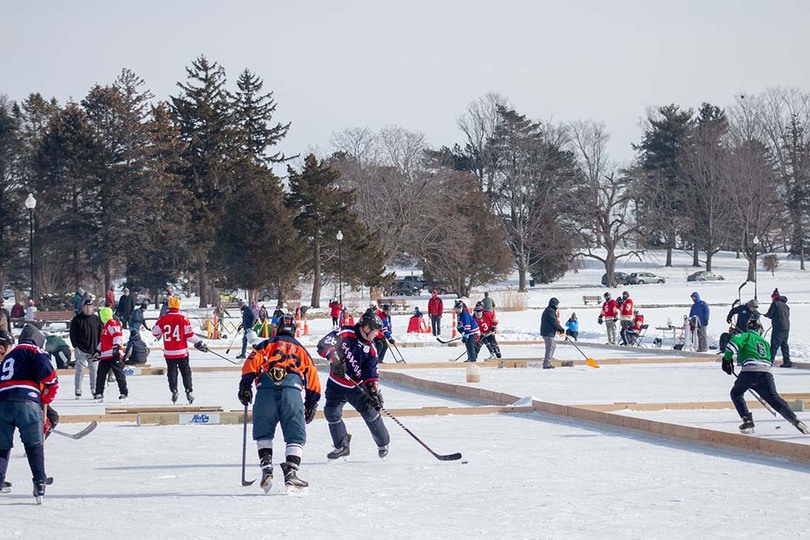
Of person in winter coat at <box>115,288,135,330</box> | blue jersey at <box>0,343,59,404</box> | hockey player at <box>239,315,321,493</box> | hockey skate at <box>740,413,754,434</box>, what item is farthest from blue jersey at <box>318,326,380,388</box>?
person in winter coat at <box>115,288,135,330</box>

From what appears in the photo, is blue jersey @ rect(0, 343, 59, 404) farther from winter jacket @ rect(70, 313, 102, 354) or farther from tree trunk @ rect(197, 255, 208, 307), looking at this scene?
tree trunk @ rect(197, 255, 208, 307)

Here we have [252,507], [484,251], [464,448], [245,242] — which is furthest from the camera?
[484,251]

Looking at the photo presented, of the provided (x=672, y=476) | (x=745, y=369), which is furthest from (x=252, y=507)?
(x=745, y=369)

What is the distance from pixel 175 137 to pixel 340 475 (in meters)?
53.1

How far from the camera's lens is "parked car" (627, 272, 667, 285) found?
73.2 m

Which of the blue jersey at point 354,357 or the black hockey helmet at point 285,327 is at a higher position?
the black hockey helmet at point 285,327

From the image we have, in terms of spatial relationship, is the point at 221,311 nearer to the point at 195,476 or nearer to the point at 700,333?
the point at 700,333

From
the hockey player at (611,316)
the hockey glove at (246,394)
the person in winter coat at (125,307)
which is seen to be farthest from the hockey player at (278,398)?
the person in winter coat at (125,307)

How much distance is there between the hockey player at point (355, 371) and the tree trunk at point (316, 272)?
46226 mm

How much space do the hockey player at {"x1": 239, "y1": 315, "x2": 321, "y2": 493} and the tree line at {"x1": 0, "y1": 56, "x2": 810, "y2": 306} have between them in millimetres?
40354

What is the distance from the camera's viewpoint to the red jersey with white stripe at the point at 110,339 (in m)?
16.5

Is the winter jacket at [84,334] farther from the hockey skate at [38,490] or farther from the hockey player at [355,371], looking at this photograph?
→ the hockey skate at [38,490]

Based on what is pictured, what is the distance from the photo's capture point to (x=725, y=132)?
84.8 metres

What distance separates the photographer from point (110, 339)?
16.6 meters
